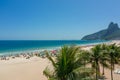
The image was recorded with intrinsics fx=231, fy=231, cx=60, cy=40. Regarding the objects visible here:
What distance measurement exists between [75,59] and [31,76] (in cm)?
1759

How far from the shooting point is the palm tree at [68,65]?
42.1 ft

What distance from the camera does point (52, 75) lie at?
45.3 feet

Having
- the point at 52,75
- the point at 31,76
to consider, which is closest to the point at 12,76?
the point at 31,76

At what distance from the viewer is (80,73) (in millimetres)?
12852

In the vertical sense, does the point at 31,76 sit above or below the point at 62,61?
below

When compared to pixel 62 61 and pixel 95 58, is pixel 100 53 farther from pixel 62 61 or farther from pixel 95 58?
pixel 62 61

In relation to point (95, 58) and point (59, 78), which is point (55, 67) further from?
point (95, 58)

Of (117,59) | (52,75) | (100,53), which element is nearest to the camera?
(52,75)

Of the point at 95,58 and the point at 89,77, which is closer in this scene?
the point at 89,77

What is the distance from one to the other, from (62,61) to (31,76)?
17677 mm

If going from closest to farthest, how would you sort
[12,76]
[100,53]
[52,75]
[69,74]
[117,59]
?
[69,74] < [52,75] < [100,53] < [117,59] < [12,76]

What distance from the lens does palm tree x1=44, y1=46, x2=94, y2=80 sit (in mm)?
12844

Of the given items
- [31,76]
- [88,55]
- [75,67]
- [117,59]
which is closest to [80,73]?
[75,67]

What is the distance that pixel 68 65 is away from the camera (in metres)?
13.0
